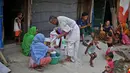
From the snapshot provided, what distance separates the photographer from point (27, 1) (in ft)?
26.6

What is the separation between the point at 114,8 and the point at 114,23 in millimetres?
663

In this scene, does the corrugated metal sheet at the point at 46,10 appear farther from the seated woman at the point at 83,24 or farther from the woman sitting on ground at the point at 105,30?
the woman sitting on ground at the point at 105,30

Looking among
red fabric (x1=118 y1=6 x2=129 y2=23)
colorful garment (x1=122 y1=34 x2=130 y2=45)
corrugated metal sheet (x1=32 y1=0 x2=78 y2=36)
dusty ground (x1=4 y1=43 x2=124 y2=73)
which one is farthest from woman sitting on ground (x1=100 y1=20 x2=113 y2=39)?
dusty ground (x1=4 y1=43 x2=124 y2=73)

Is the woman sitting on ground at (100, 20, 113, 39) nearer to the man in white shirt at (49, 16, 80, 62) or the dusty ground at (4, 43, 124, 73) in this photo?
the dusty ground at (4, 43, 124, 73)

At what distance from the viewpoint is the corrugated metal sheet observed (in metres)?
8.52

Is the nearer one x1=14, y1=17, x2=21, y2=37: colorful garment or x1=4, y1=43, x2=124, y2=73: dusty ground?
x1=4, y1=43, x2=124, y2=73: dusty ground

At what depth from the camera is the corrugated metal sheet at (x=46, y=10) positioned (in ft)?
27.9

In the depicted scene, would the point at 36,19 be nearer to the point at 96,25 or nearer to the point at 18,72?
the point at 18,72

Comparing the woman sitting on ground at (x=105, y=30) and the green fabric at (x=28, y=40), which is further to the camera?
the woman sitting on ground at (x=105, y=30)

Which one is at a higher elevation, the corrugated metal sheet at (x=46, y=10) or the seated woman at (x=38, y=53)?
the corrugated metal sheet at (x=46, y=10)

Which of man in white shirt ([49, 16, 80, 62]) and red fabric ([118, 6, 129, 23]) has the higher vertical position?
red fabric ([118, 6, 129, 23])

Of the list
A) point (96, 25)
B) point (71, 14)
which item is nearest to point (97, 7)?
point (96, 25)

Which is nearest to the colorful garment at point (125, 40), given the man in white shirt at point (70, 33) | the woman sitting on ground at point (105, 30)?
the woman sitting on ground at point (105, 30)

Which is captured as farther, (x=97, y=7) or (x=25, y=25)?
(x=97, y=7)
